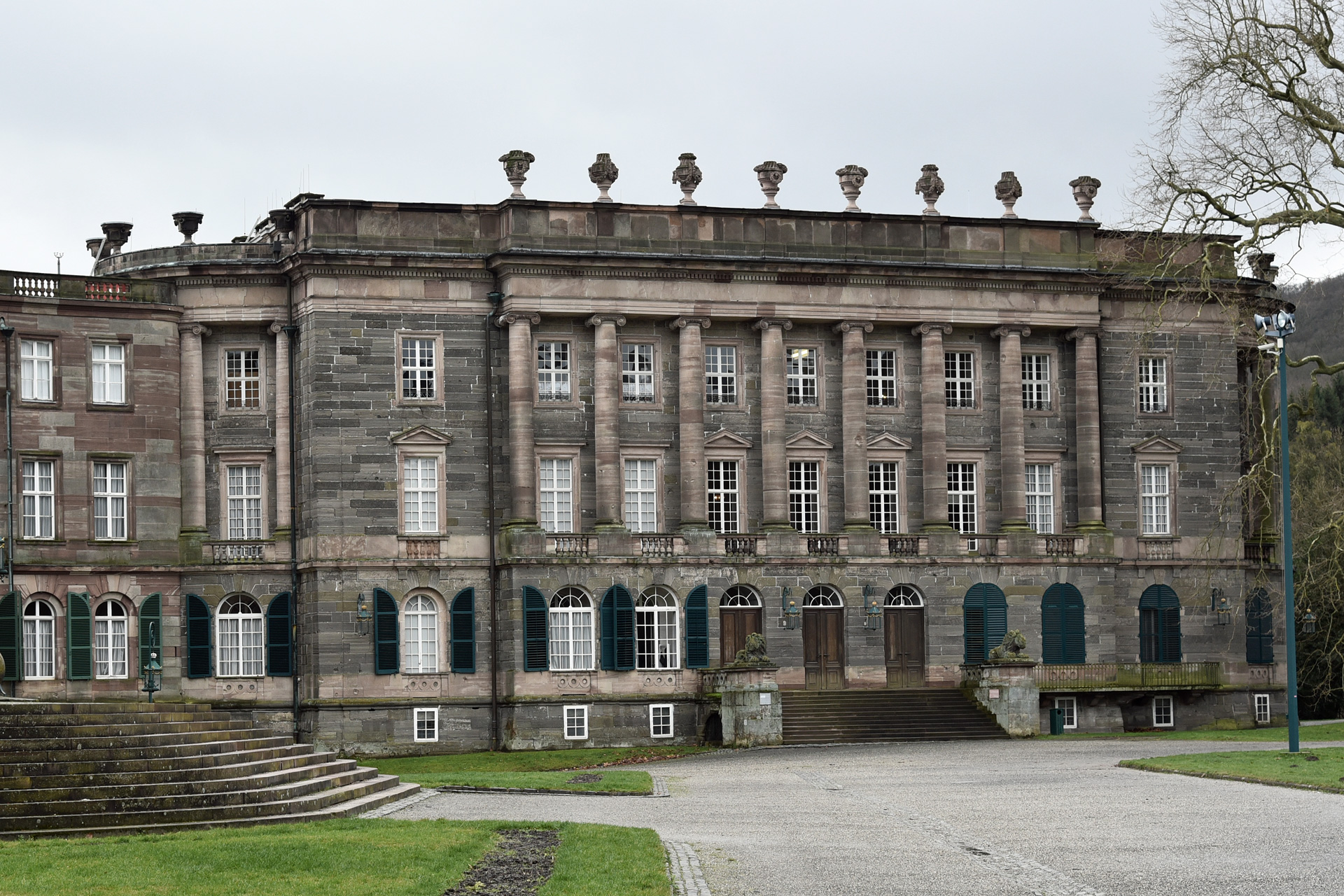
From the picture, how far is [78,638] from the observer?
5331 centimetres

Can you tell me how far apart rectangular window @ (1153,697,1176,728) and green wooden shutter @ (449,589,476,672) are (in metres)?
20.9

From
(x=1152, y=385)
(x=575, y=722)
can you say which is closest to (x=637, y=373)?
(x=575, y=722)

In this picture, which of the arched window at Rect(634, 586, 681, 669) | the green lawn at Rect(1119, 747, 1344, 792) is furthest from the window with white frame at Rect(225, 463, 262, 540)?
the green lawn at Rect(1119, 747, 1344, 792)

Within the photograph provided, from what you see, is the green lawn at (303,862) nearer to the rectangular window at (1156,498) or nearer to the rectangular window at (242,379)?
the rectangular window at (242,379)

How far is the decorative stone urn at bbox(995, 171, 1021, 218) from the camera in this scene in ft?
195

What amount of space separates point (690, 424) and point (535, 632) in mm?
7613

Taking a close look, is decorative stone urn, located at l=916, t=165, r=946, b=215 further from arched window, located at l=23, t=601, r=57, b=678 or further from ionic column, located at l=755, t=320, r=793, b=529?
arched window, located at l=23, t=601, r=57, b=678

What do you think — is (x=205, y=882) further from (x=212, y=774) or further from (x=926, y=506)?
(x=926, y=506)

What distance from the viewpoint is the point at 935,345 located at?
57656 mm

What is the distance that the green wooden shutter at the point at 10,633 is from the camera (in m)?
51.9

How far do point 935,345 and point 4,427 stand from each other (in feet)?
89.2

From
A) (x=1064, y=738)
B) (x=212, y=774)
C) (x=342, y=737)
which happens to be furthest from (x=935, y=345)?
(x=212, y=774)

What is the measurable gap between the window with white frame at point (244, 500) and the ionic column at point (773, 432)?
14.9m

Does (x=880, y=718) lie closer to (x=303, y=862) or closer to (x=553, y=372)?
(x=553, y=372)
